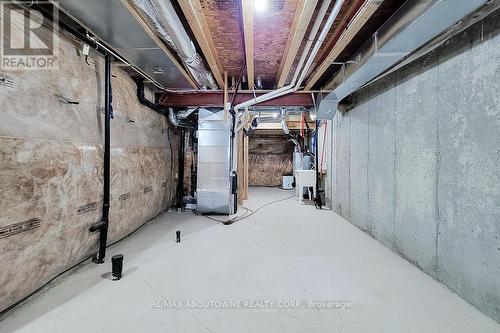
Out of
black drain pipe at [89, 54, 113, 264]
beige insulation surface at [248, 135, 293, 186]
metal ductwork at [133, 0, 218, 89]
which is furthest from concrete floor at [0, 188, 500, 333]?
beige insulation surface at [248, 135, 293, 186]

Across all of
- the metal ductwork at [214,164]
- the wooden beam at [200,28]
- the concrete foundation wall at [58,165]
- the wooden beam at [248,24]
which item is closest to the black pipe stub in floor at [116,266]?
the concrete foundation wall at [58,165]

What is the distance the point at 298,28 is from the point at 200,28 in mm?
844

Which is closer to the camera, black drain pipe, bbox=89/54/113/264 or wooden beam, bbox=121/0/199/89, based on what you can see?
wooden beam, bbox=121/0/199/89

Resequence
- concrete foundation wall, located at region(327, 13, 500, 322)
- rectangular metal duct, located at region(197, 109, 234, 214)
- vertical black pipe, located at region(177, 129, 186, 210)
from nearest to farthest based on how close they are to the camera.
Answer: concrete foundation wall, located at region(327, 13, 500, 322) < rectangular metal duct, located at region(197, 109, 234, 214) < vertical black pipe, located at region(177, 129, 186, 210)

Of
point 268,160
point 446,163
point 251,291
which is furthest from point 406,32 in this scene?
point 268,160

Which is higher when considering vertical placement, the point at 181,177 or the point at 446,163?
the point at 446,163

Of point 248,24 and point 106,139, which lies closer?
point 248,24

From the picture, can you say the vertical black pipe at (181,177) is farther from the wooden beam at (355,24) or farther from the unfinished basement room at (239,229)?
the wooden beam at (355,24)

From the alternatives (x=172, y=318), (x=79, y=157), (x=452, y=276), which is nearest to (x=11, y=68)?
(x=79, y=157)

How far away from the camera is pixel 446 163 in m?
1.77

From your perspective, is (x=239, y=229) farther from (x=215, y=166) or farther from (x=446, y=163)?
(x=446, y=163)

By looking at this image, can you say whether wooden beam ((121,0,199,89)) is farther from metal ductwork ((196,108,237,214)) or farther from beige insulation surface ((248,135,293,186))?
beige insulation surface ((248,135,293,186))

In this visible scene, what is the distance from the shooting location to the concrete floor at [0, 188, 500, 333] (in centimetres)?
137

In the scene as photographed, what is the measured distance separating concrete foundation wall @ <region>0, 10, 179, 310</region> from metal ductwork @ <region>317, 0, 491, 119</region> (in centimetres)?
256
